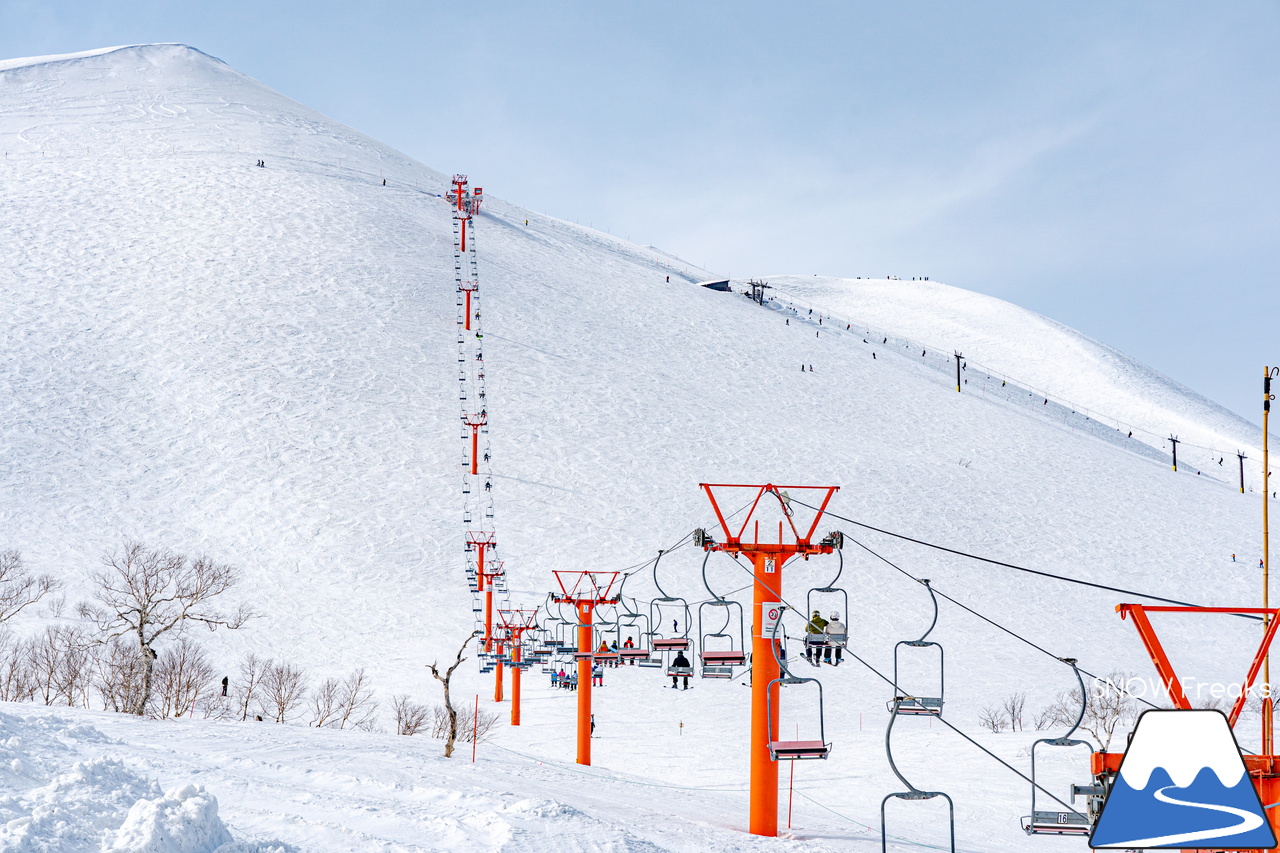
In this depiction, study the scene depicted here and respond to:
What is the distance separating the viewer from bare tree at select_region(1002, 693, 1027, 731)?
105 feet

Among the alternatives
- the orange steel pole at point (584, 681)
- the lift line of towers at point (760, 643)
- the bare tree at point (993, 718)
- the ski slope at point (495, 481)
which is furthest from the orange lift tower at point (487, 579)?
the bare tree at point (993, 718)

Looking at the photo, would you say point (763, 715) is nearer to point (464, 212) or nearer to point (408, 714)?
point (408, 714)

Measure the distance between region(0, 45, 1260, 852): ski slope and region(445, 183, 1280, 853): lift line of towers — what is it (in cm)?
118

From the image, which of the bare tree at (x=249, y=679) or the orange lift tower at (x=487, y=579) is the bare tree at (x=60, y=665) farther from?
the orange lift tower at (x=487, y=579)

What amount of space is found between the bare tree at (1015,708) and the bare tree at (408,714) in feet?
59.8

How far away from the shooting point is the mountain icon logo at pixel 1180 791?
445cm

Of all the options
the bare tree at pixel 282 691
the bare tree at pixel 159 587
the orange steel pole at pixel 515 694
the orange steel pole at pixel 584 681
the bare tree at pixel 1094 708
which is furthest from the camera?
the bare tree at pixel 159 587

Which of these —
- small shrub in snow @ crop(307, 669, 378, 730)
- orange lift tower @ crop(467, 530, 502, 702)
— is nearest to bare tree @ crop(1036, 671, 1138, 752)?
orange lift tower @ crop(467, 530, 502, 702)

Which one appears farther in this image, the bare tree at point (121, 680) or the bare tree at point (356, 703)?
the bare tree at point (356, 703)

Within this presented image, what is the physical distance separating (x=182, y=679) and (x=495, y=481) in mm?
20085

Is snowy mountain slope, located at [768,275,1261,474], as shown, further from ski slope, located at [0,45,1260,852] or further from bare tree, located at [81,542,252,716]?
bare tree, located at [81,542,252,716]

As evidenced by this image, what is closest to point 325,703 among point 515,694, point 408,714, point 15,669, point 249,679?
point 408,714

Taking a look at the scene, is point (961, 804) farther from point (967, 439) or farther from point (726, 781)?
point (967, 439)

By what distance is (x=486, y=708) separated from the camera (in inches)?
1230
